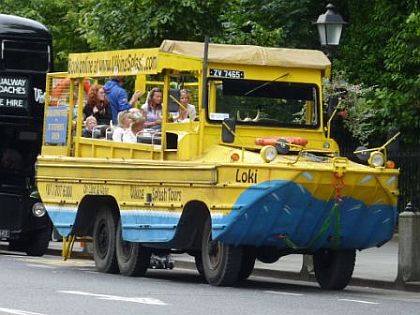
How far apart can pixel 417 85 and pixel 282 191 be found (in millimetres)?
11356

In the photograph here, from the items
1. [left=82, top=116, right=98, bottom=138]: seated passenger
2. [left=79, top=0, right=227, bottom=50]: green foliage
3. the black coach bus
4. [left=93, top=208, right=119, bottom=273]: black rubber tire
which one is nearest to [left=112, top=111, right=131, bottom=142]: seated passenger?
[left=82, top=116, right=98, bottom=138]: seated passenger

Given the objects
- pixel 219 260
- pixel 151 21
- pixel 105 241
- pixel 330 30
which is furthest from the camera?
pixel 151 21

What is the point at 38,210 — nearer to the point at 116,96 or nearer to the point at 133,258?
the point at 116,96

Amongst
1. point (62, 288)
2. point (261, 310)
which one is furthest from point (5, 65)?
point (261, 310)

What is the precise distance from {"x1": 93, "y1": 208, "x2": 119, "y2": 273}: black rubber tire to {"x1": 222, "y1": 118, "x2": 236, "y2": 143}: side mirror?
9.40ft

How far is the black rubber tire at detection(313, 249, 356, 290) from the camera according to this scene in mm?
18656

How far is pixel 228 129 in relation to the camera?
1809cm

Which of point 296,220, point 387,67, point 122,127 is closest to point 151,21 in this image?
point 387,67

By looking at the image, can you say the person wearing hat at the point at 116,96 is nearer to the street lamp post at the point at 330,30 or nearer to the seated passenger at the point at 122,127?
the seated passenger at the point at 122,127

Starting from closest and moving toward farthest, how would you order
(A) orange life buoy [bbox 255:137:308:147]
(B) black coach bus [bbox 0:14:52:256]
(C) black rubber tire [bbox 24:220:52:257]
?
1. (A) orange life buoy [bbox 255:137:308:147]
2. (B) black coach bus [bbox 0:14:52:256]
3. (C) black rubber tire [bbox 24:220:52:257]

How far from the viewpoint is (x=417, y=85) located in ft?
92.1

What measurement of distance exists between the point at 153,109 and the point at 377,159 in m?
3.43

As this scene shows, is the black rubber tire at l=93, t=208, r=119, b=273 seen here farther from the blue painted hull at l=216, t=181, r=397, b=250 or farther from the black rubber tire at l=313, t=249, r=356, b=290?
the blue painted hull at l=216, t=181, r=397, b=250

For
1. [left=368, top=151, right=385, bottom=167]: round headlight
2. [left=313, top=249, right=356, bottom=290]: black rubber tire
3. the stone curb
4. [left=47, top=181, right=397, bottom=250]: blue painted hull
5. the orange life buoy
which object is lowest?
the stone curb
